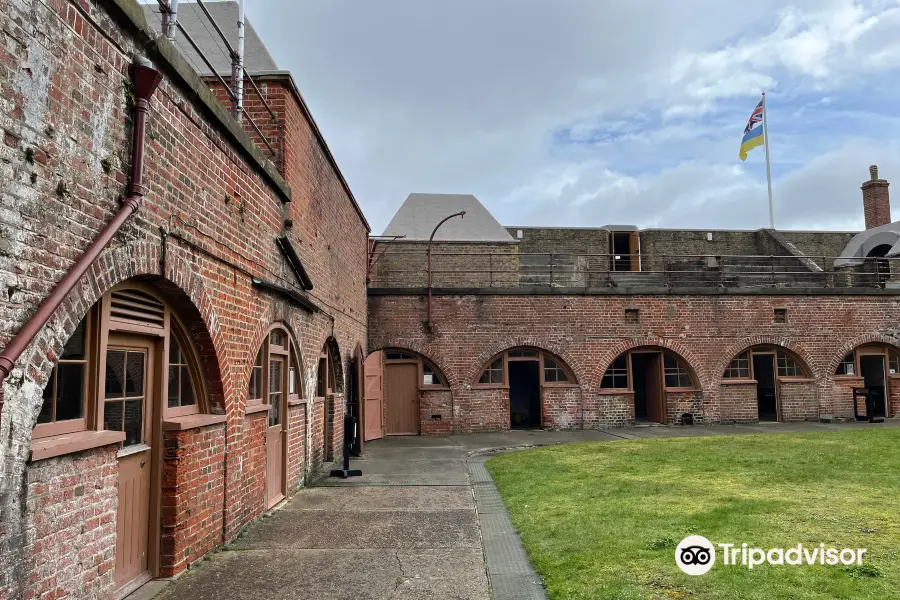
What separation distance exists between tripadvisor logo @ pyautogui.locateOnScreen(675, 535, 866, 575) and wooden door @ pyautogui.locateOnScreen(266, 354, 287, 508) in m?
4.56

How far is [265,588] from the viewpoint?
456 cm

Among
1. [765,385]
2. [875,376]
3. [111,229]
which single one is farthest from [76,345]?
[765,385]

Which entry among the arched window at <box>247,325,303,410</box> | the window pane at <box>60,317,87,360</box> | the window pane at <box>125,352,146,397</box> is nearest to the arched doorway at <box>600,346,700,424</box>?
the arched window at <box>247,325,303,410</box>

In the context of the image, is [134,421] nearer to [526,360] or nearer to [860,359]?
[526,360]

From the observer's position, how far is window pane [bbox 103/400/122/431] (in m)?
4.06

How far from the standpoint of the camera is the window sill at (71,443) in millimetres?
3020

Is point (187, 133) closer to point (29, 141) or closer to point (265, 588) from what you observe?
point (29, 141)

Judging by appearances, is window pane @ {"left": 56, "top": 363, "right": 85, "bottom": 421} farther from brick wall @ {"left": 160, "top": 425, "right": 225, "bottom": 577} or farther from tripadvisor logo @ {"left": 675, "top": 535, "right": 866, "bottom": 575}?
tripadvisor logo @ {"left": 675, "top": 535, "right": 866, "bottom": 575}

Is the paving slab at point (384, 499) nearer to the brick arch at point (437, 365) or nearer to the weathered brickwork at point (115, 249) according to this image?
the weathered brickwork at point (115, 249)

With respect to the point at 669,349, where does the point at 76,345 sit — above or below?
below

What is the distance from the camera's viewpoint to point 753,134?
28906mm

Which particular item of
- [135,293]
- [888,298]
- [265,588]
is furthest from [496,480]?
[888,298]

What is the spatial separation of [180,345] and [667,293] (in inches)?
563

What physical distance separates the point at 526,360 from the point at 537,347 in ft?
1.61
